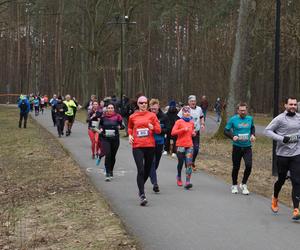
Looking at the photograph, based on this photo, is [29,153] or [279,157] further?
[29,153]

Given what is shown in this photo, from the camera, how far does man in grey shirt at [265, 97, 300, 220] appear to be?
8.07 m

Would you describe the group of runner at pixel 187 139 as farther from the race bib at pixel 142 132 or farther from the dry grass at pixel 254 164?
the dry grass at pixel 254 164

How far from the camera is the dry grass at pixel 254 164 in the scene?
37.7ft

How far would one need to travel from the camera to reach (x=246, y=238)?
7051 mm

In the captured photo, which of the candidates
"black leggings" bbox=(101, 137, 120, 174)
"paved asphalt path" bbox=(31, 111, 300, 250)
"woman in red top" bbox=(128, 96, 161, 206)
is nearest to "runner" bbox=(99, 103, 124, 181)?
"black leggings" bbox=(101, 137, 120, 174)

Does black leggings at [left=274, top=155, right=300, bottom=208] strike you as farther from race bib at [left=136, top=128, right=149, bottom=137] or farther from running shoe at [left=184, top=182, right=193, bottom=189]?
running shoe at [left=184, top=182, right=193, bottom=189]

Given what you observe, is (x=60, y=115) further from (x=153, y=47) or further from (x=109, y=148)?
(x=153, y=47)

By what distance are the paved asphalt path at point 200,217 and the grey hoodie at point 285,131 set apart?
1023 mm

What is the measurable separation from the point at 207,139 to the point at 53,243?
16.9m

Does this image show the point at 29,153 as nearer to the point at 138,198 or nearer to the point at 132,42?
the point at 138,198

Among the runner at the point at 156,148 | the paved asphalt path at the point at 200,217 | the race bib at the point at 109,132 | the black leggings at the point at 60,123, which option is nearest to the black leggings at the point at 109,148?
the race bib at the point at 109,132

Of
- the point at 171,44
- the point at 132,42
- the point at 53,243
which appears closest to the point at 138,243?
the point at 53,243

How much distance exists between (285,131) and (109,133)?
15.1 ft

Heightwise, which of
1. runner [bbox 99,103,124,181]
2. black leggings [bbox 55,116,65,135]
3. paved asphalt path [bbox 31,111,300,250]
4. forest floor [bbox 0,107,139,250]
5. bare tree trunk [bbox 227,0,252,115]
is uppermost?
bare tree trunk [bbox 227,0,252,115]
